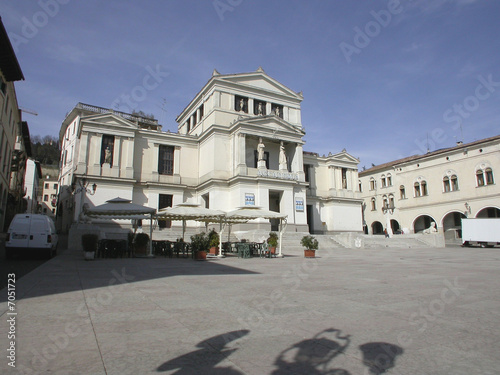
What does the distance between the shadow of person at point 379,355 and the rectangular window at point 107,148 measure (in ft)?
109

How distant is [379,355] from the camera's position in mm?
3477

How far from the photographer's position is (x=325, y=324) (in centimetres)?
464

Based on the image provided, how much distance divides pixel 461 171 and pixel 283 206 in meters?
27.1

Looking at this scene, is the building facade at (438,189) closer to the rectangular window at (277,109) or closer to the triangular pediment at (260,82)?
the rectangular window at (277,109)

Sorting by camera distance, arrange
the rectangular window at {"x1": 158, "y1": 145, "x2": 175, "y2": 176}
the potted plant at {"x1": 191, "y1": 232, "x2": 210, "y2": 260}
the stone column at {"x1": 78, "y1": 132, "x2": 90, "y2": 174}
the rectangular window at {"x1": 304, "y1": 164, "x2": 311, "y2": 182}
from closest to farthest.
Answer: the potted plant at {"x1": 191, "y1": 232, "x2": 210, "y2": 260}, the stone column at {"x1": 78, "y1": 132, "x2": 90, "y2": 174}, the rectangular window at {"x1": 158, "y1": 145, "x2": 175, "y2": 176}, the rectangular window at {"x1": 304, "y1": 164, "x2": 311, "y2": 182}

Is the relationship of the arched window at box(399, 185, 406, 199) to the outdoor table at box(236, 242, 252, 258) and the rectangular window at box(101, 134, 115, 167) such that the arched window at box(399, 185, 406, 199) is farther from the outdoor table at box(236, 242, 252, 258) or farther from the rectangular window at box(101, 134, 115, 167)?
A: the rectangular window at box(101, 134, 115, 167)

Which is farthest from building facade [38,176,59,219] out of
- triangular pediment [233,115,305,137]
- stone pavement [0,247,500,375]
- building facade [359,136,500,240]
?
stone pavement [0,247,500,375]

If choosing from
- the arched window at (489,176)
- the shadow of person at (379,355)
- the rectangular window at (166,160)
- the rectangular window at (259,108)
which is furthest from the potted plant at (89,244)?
the arched window at (489,176)

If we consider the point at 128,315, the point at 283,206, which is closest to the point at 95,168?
the point at 283,206

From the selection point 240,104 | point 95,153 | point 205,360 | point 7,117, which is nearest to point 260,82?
point 240,104

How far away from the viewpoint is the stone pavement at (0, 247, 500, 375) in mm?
3203

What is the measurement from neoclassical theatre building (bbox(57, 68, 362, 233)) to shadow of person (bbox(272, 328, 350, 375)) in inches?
1107

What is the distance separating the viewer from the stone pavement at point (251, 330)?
3203mm

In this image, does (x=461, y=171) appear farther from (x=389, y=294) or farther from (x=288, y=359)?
(x=288, y=359)
